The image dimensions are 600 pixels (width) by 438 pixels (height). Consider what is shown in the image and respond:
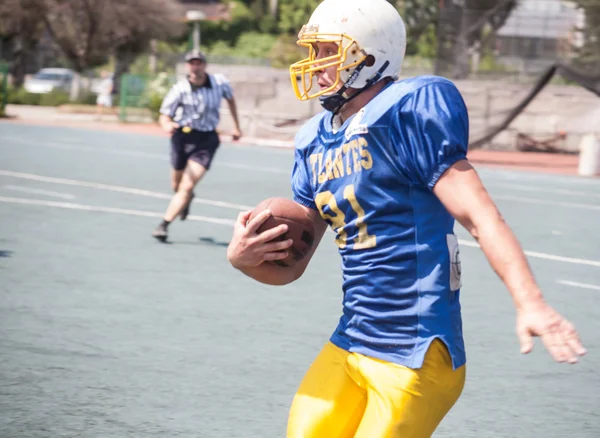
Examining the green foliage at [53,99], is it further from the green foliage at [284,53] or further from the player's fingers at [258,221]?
the player's fingers at [258,221]

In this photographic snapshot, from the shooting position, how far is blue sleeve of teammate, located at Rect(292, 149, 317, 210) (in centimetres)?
379

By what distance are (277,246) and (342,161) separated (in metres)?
0.36

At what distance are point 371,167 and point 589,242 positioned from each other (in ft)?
33.4

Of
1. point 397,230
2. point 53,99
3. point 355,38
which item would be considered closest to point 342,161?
point 397,230

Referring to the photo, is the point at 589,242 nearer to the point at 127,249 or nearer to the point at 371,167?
the point at 127,249

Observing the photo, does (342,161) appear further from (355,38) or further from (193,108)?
Answer: (193,108)

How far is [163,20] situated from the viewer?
178 feet

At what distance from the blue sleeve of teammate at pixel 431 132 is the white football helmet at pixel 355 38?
0.96 ft

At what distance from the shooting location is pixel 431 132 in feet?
10.5

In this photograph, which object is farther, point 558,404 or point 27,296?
point 27,296

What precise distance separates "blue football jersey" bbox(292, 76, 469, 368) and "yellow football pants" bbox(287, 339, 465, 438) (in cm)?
4

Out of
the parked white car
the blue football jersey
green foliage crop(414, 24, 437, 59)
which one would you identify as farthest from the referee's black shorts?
the parked white car

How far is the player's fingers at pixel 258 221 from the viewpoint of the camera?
3.56 meters

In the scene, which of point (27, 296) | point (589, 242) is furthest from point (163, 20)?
point (27, 296)
